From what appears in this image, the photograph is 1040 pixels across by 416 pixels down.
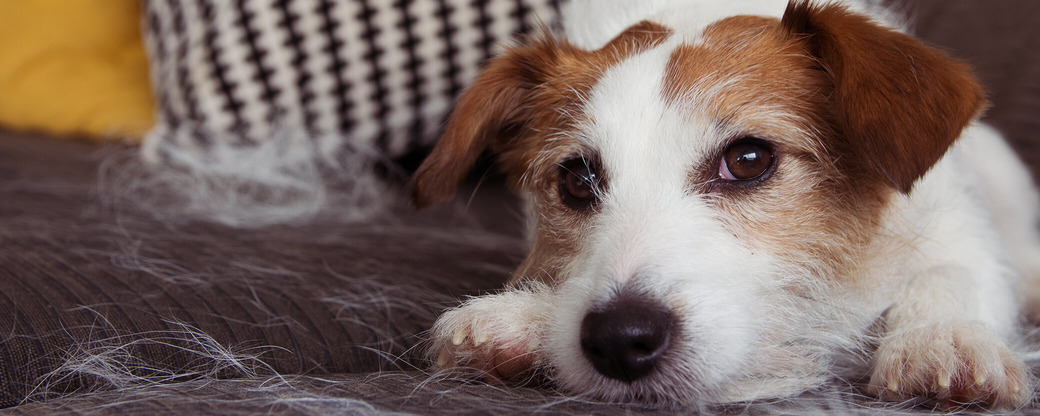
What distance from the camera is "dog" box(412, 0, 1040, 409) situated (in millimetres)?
876

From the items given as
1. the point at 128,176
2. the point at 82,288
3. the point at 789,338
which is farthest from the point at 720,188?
the point at 128,176

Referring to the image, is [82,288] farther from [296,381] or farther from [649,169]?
[649,169]

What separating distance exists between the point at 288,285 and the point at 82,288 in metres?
0.27

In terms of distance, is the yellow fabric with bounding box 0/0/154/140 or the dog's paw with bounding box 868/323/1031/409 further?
the yellow fabric with bounding box 0/0/154/140

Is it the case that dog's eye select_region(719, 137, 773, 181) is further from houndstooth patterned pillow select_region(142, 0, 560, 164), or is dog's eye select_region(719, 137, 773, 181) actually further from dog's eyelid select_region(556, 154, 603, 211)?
houndstooth patterned pillow select_region(142, 0, 560, 164)

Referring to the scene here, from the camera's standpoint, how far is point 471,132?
121 cm

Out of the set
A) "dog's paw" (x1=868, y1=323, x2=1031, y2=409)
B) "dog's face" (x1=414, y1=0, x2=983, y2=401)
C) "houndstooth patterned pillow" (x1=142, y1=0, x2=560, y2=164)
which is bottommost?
"dog's paw" (x1=868, y1=323, x2=1031, y2=409)

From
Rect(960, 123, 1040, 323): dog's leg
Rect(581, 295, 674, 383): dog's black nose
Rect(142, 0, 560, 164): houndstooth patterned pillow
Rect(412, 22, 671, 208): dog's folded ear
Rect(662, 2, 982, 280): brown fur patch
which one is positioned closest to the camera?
Answer: Rect(581, 295, 674, 383): dog's black nose

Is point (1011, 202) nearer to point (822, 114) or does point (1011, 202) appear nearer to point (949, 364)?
point (822, 114)

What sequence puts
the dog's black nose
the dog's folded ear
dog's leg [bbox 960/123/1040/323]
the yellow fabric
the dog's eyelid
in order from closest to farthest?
1. the dog's black nose
2. the dog's eyelid
3. the dog's folded ear
4. dog's leg [bbox 960/123/1040/323]
5. the yellow fabric

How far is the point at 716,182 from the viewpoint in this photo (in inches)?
40.1

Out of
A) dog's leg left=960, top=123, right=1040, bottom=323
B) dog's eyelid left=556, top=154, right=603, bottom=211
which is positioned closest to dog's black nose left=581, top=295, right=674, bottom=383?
dog's eyelid left=556, top=154, right=603, bottom=211

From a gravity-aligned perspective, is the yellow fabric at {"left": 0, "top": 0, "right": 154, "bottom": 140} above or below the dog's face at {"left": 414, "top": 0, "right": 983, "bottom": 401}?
above

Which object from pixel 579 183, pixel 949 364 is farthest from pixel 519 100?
pixel 949 364
